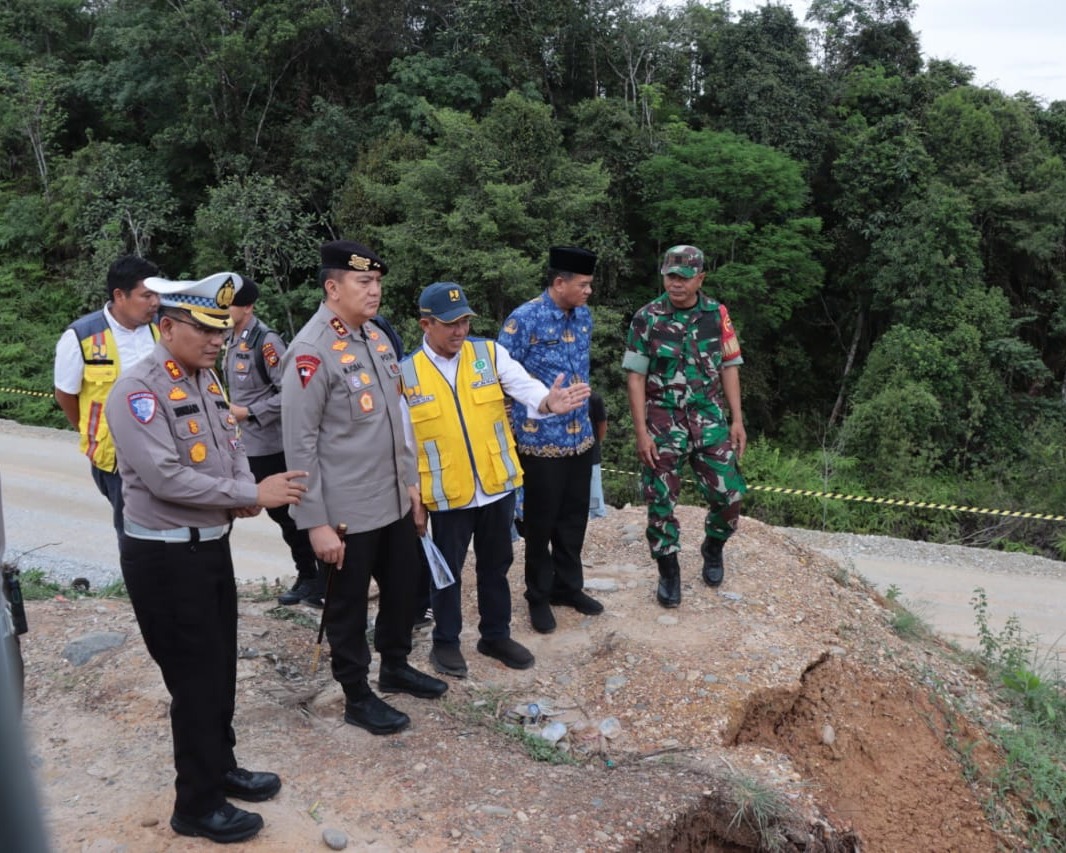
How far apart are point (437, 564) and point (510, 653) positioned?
655 millimetres

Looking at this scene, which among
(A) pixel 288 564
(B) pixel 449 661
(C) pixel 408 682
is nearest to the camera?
(C) pixel 408 682

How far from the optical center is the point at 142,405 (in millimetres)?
2891

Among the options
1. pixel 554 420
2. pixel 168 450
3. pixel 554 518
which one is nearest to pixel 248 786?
pixel 168 450

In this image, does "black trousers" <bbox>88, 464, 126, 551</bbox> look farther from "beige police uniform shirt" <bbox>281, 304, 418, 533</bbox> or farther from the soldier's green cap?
the soldier's green cap

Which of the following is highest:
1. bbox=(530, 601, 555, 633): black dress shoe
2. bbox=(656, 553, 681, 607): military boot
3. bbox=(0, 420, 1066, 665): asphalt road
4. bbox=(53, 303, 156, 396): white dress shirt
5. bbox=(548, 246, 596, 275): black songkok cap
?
bbox=(548, 246, 596, 275): black songkok cap

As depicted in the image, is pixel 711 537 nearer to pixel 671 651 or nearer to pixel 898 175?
pixel 671 651

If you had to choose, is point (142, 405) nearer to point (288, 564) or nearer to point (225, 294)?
point (225, 294)

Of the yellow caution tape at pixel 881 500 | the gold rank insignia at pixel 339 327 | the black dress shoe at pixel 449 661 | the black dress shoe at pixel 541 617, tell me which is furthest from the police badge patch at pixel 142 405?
the yellow caution tape at pixel 881 500

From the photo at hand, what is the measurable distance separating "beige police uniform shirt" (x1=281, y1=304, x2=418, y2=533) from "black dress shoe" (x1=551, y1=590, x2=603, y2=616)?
1.60 meters

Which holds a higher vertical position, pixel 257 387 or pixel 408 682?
pixel 257 387

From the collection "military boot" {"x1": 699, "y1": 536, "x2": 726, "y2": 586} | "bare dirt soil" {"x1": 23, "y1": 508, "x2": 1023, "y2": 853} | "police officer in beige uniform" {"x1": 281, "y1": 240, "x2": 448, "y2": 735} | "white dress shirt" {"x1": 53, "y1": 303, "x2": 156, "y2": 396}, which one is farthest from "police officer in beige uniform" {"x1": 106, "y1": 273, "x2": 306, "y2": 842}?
"military boot" {"x1": 699, "y1": 536, "x2": 726, "y2": 586}

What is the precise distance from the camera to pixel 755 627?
4902 mm

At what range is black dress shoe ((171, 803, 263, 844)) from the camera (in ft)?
9.82

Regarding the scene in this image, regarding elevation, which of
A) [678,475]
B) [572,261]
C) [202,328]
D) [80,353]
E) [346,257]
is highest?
[572,261]
